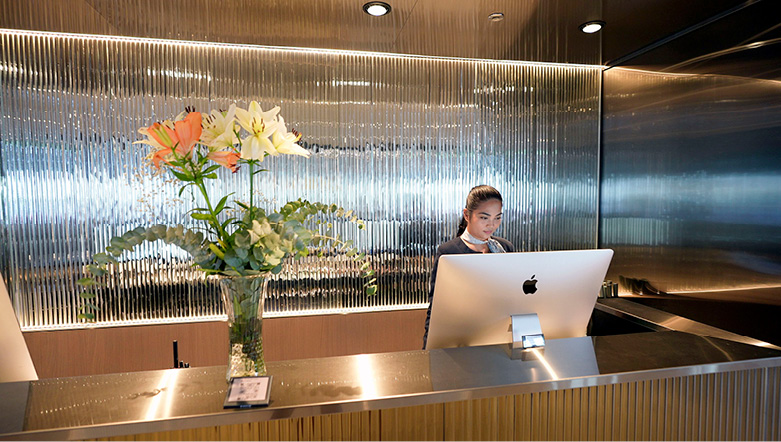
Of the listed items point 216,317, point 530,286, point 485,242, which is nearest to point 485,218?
point 485,242

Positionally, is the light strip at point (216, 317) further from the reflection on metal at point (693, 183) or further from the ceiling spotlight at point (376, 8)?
the ceiling spotlight at point (376, 8)

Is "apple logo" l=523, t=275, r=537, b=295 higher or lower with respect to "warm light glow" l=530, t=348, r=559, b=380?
higher

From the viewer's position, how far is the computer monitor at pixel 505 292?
1310mm

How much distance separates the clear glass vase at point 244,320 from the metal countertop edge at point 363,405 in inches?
7.4

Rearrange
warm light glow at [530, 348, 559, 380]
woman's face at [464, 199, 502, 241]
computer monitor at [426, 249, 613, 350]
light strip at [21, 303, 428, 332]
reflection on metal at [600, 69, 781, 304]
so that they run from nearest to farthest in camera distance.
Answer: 1. warm light glow at [530, 348, 559, 380]
2. computer monitor at [426, 249, 613, 350]
3. reflection on metal at [600, 69, 781, 304]
4. woman's face at [464, 199, 502, 241]
5. light strip at [21, 303, 428, 332]

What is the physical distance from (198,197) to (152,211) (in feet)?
1.01

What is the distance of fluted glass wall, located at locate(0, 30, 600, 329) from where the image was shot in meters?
2.65

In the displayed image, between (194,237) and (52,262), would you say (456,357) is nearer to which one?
(194,237)

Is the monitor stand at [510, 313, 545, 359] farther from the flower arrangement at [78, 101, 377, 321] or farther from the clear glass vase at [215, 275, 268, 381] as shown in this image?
the clear glass vase at [215, 275, 268, 381]

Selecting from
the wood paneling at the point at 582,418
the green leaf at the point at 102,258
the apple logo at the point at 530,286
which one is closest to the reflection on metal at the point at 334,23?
the apple logo at the point at 530,286

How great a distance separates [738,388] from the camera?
4.27 feet

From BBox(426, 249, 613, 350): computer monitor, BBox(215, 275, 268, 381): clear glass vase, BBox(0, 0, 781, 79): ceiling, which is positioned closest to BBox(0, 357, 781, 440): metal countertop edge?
BBox(215, 275, 268, 381): clear glass vase

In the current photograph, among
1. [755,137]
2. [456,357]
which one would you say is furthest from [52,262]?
[755,137]

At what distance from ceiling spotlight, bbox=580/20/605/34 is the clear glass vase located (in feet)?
8.48
